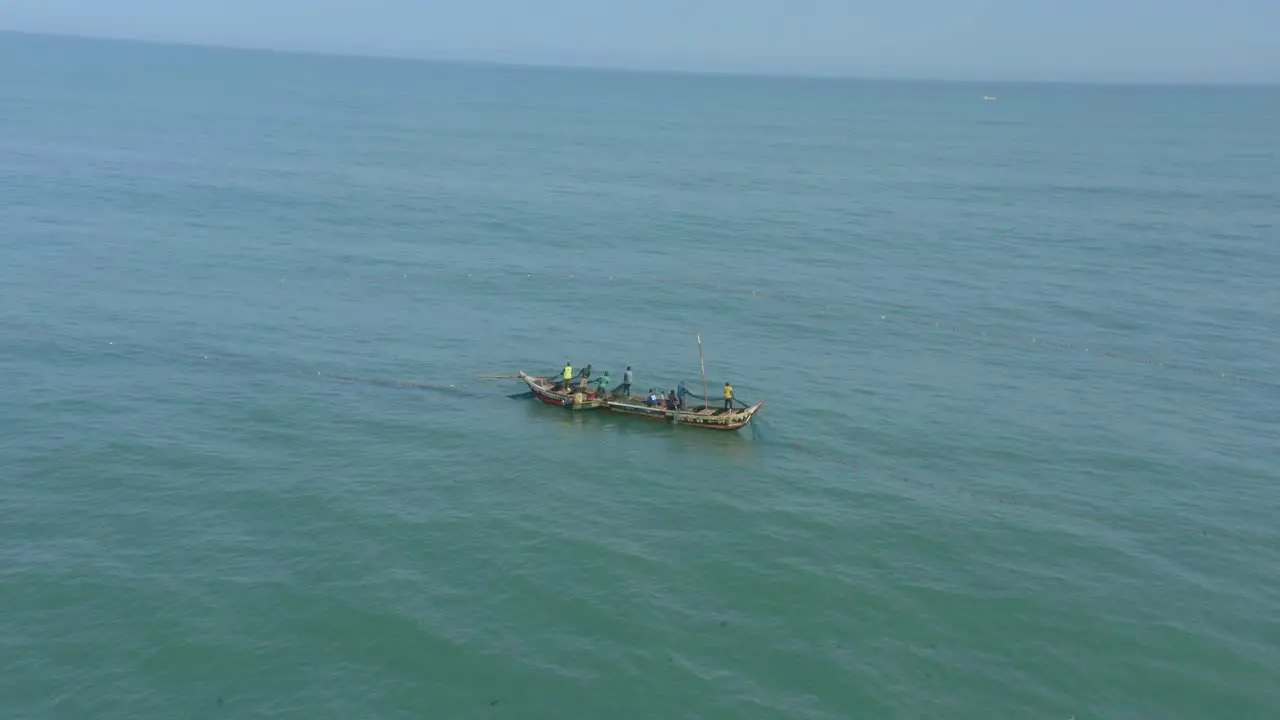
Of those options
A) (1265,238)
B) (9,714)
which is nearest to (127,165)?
(9,714)

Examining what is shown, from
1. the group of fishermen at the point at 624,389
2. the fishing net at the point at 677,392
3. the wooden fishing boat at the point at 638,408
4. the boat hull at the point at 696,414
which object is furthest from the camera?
the fishing net at the point at 677,392

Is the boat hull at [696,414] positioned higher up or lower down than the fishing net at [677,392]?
lower down

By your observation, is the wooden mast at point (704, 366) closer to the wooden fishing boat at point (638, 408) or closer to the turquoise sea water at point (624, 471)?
the wooden fishing boat at point (638, 408)

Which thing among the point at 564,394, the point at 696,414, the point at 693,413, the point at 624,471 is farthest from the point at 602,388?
the point at 624,471

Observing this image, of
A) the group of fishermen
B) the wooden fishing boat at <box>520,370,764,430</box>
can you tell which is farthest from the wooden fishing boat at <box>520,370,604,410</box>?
the group of fishermen

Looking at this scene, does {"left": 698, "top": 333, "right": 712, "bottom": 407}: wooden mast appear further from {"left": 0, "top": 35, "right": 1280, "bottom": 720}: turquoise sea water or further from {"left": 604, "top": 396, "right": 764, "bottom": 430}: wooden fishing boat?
{"left": 0, "top": 35, "right": 1280, "bottom": 720}: turquoise sea water

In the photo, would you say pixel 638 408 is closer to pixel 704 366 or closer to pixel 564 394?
pixel 564 394

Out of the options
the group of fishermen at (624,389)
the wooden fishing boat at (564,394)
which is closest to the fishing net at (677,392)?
the group of fishermen at (624,389)
